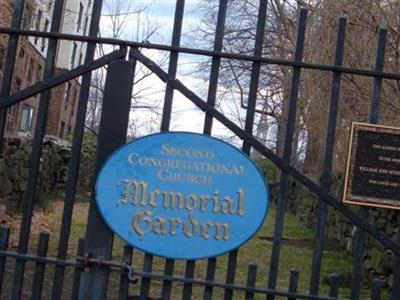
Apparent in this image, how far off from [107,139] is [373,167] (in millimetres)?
1598

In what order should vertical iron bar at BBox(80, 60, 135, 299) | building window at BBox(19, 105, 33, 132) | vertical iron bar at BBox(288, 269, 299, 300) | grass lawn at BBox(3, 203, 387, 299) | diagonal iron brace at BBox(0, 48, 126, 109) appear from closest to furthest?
vertical iron bar at BBox(288, 269, 299, 300)
vertical iron bar at BBox(80, 60, 135, 299)
diagonal iron brace at BBox(0, 48, 126, 109)
grass lawn at BBox(3, 203, 387, 299)
building window at BBox(19, 105, 33, 132)

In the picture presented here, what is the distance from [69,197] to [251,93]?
1.27m

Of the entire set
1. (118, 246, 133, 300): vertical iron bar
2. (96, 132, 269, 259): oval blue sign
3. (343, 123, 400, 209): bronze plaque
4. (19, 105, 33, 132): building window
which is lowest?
(118, 246, 133, 300): vertical iron bar

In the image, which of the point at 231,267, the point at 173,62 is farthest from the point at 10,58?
the point at 231,267

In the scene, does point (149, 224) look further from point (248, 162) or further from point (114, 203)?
point (248, 162)

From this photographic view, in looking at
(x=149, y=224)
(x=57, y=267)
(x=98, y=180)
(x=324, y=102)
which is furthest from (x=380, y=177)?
(x=324, y=102)

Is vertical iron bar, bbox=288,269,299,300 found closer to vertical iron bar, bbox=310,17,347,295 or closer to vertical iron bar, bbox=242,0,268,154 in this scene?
vertical iron bar, bbox=310,17,347,295

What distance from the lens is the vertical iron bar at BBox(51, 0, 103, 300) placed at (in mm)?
4148

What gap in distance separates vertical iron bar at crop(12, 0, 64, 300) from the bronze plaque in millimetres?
1870

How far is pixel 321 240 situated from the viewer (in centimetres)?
407

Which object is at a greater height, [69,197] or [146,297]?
[69,197]

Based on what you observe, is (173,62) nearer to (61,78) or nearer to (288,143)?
(61,78)

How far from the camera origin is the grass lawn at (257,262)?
9.05 m

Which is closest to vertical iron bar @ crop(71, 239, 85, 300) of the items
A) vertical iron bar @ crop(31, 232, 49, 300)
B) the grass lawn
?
vertical iron bar @ crop(31, 232, 49, 300)
